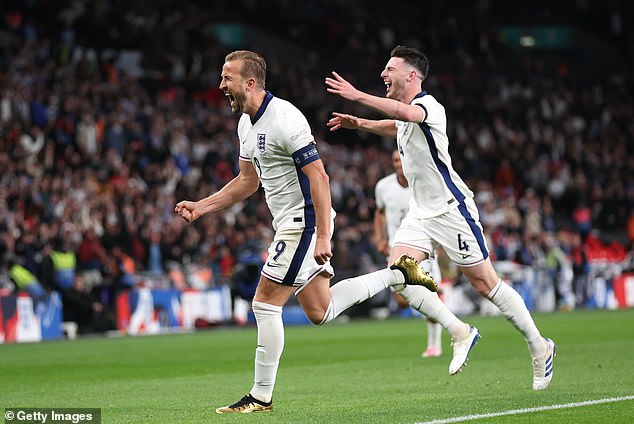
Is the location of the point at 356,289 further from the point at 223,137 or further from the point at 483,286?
the point at 223,137

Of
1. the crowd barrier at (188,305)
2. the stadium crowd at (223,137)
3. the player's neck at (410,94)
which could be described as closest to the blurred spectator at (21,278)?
the stadium crowd at (223,137)

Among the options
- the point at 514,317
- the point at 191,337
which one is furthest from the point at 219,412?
the point at 191,337

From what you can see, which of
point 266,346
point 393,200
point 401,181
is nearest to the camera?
point 266,346

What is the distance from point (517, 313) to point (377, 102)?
2.32 meters

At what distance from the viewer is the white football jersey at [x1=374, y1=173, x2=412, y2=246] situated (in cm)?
1523

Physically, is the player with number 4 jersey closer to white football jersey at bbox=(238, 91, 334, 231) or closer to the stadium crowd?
white football jersey at bbox=(238, 91, 334, 231)

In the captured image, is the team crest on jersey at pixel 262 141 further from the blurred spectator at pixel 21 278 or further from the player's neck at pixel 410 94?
the blurred spectator at pixel 21 278

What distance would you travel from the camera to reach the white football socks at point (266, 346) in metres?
8.77

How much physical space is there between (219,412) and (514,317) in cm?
267

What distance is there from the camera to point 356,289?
361 inches

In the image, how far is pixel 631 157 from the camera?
37000mm

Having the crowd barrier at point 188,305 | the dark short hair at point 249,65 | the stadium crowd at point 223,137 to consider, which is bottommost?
the crowd barrier at point 188,305

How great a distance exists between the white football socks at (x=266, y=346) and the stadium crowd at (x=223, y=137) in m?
13.4

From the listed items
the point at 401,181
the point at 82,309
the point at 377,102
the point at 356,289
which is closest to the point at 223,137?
the point at 82,309
